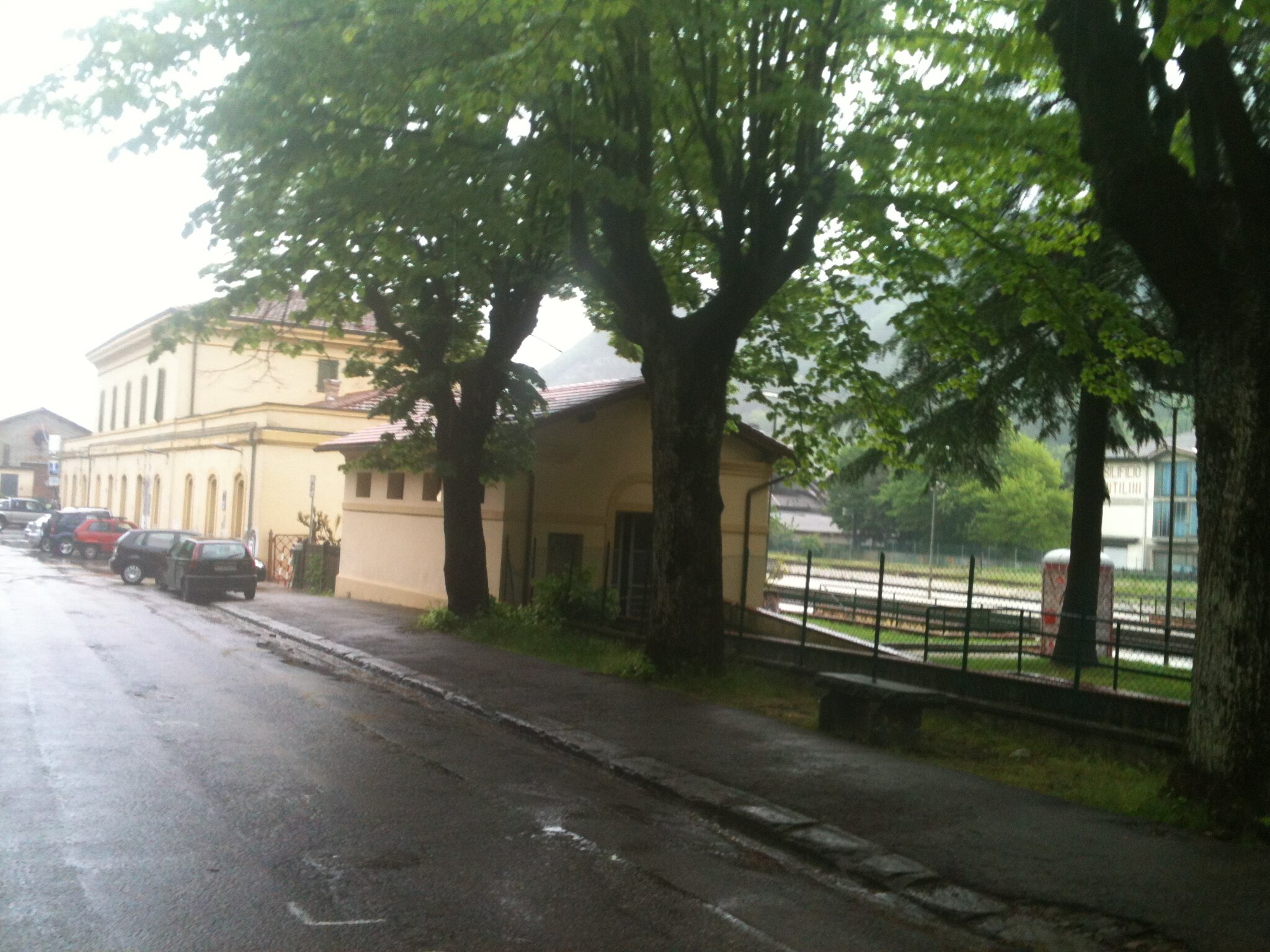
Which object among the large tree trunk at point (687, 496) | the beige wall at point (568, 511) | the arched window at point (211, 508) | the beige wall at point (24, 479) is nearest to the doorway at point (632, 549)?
the beige wall at point (568, 511)

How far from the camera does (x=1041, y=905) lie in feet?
21.7

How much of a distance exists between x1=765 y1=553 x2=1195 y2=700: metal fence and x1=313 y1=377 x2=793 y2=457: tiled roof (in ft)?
24.1

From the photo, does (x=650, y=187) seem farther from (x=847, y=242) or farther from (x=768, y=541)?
(x=768, y=541)

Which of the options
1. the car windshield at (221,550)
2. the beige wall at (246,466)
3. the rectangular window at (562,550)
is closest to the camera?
the rectangular window at (562,550)

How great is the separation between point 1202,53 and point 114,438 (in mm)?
58526

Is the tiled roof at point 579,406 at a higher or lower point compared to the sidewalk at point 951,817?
higher

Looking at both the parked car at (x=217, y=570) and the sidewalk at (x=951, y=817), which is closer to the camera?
the sidewalk at (x=951, y=817)

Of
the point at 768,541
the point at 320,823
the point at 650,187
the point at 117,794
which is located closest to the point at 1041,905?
the point at 320,823

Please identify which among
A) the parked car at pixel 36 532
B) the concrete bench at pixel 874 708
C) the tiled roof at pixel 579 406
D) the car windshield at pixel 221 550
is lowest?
the parked car at pixel 36 532

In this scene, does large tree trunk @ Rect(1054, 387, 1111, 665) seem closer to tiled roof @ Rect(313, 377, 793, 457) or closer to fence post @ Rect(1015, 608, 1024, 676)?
fence post @ Rect(1015, 608, 1024, 676)

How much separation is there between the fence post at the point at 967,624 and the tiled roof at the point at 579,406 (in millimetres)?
9969

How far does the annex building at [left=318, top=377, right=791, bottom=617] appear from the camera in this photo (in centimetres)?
2433

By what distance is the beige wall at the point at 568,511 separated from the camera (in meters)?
24.4

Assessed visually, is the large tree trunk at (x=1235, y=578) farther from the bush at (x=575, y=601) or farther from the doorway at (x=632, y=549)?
the doorway at (x=632, y=549)
